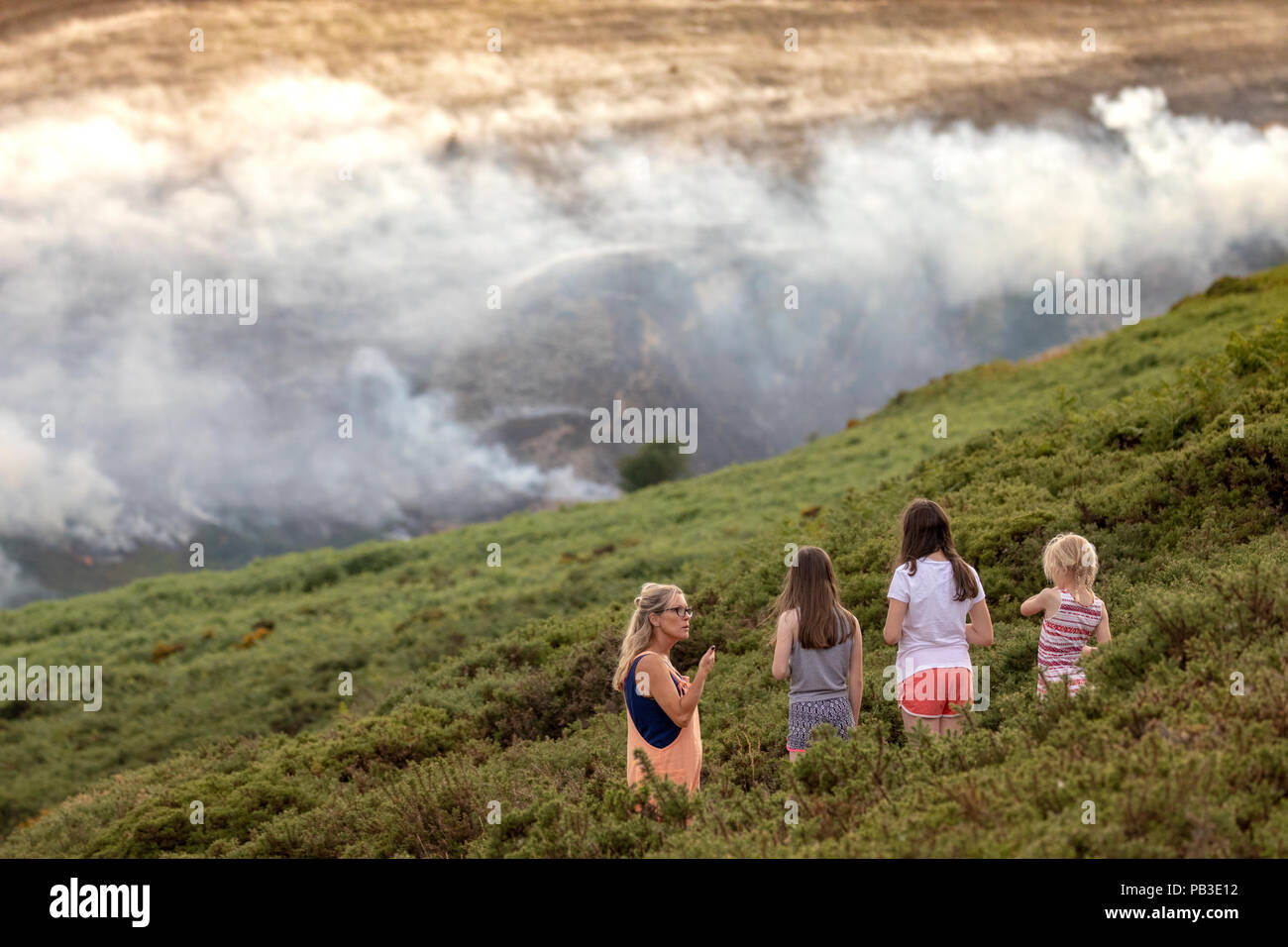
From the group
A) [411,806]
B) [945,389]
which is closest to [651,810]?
[411,806]

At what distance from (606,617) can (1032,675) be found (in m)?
7.33

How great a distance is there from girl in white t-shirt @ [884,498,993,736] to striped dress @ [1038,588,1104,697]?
55cm

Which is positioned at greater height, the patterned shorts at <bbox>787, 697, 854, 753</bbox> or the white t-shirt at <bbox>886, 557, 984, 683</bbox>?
the white t-shirt at <bbox>886, 557, 984, 683</bbox>

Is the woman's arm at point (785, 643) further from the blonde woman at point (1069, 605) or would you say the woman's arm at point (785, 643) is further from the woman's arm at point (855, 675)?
the blonde woman at point (1069, 605)

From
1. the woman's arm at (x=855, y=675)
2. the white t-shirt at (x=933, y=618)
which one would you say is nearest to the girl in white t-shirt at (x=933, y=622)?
the white t-shirt at (x=933, y=618)

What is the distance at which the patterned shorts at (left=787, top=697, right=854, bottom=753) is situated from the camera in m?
6.39

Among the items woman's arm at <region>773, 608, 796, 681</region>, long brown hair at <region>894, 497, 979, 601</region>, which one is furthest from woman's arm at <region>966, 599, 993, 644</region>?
woman's arm at <region>773, 608, 796, 681</region>

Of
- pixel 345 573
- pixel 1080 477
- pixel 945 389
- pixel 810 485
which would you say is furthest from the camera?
pixel 945 389

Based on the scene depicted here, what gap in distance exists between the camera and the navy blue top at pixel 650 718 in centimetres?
615

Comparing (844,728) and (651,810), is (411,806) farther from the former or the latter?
(844,728)

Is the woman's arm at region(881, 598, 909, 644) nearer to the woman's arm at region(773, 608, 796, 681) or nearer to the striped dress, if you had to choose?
the woman's arm at region(773, 608, 796, 681)

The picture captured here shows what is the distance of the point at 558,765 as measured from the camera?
9.18 meters

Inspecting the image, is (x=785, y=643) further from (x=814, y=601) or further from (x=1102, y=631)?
(x=1102, y=631)

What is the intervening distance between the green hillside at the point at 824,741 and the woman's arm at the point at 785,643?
0.51m
